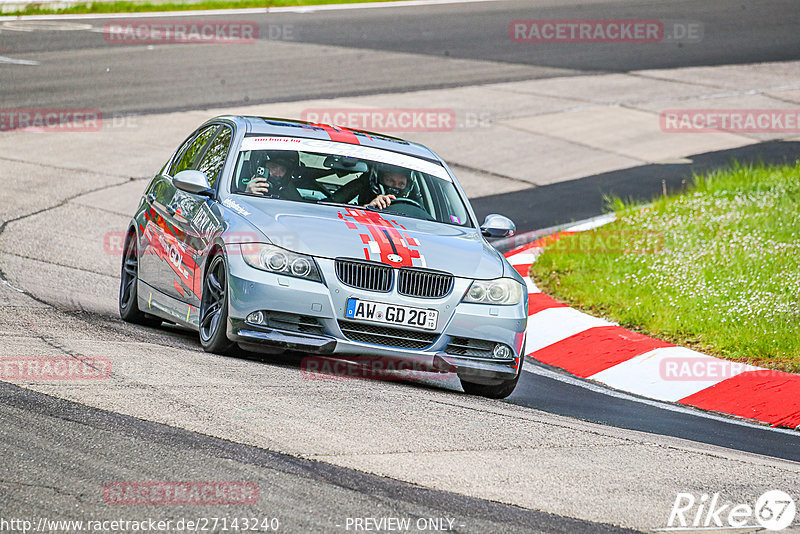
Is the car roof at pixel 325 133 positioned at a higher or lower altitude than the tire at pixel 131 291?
higher

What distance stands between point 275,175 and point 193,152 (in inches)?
47.8

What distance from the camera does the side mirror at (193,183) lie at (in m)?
7.97

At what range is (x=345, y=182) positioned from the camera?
840 centimetres

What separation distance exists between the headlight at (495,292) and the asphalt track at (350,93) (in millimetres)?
658

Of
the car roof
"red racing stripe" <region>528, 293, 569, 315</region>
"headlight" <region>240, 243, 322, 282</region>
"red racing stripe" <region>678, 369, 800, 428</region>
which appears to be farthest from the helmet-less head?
"red racing stripe" <region>678, 369, 800, 428</region>

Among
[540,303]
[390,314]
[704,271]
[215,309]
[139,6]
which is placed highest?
[139,6]

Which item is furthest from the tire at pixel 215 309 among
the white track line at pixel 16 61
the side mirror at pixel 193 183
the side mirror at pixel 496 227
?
the white track line at pixel 16 61

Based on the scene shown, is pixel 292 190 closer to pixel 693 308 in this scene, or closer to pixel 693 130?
pixel 693 308

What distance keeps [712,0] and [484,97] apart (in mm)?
15399

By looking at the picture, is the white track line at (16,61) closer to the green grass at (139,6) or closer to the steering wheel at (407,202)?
the green grass at (139,6)

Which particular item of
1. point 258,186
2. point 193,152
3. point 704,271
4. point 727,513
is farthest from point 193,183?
point 704,271

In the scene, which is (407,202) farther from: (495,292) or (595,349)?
(595,349)

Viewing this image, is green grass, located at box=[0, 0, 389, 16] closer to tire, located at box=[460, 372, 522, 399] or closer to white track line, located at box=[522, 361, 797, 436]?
white track line, located at box=[522, 361, 797, 436]

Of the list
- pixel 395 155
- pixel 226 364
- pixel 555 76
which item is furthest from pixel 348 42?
pixel 226 364
